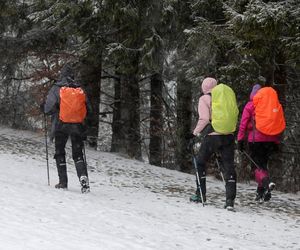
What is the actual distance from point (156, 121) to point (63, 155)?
10.9 meters

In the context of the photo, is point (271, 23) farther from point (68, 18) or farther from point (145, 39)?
point (68, 18)

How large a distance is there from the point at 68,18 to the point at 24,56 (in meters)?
4.68

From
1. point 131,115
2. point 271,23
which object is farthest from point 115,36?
point 271,23

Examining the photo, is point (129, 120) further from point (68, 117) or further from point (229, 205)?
point (229, 205)

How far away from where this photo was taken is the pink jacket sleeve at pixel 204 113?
348 inches

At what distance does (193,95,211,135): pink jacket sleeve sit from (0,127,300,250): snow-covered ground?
1.37 meters

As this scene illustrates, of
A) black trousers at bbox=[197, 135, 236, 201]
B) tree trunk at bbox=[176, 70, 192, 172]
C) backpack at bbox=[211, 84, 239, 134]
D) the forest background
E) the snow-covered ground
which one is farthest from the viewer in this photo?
tree trunk at bbox=[176, 70, 192, 172]

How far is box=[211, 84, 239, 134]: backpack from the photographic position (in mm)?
8688

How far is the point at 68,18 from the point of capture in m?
15.2

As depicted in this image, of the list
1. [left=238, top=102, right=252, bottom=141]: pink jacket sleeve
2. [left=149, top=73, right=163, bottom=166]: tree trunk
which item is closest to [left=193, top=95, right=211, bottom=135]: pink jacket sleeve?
[left=238, top=102, right=252, bottom=141]: pink jacket sleeve

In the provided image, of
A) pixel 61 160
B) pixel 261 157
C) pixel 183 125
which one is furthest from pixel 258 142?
pixel 183 125

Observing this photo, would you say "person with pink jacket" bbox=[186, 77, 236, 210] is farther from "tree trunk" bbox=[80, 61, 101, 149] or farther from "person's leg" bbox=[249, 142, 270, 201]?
"tree trunk" bbox=[80, 61, 101, 149]

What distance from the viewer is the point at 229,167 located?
29.2ft

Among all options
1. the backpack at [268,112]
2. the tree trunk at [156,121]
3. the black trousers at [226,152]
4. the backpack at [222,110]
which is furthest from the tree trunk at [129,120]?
the backpack at [222,110]
